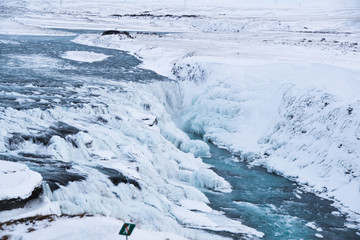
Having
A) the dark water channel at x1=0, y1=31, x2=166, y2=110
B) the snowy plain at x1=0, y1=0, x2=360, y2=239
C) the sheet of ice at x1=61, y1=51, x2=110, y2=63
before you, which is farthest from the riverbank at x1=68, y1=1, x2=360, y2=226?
the sheet of ice at x1=61, y1=51, x2=110, y2=63

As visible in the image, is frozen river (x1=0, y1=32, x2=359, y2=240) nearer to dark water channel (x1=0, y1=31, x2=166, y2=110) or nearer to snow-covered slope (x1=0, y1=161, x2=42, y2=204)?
dark water channel (x1=0, y1=31, x2=166, y2=110)

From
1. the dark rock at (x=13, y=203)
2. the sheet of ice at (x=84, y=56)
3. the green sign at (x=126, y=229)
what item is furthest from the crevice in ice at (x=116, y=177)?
the sheet of ice at (x=84, y=56)

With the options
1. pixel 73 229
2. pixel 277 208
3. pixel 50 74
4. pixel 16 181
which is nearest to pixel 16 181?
pixel 16 181

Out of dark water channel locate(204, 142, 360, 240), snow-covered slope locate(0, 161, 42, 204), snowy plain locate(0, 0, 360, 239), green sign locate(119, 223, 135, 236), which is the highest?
green sign locate(119, 223, 135, 236)

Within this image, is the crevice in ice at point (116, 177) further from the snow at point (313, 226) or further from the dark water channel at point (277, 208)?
the snow at point (313, 226)

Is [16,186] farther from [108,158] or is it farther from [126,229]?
[108,158]

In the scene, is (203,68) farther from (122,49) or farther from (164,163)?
(122,49)

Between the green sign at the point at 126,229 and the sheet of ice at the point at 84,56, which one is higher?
the green sign at the point at 126,229
